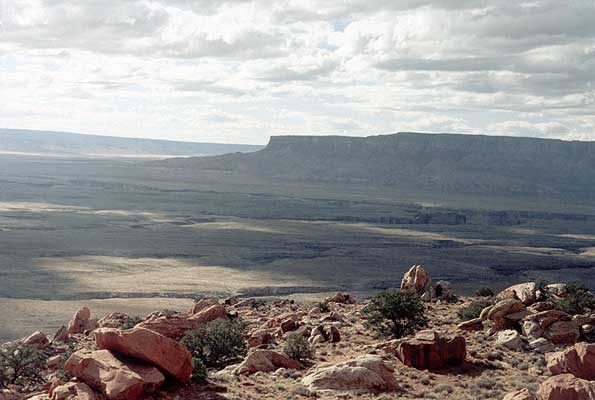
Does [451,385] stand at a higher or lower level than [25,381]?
higher

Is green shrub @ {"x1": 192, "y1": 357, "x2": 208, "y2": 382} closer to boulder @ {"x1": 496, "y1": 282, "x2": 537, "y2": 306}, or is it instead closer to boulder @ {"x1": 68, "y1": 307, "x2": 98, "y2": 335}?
boulder @ {"x1": 496, "y1": 282, "x2": 537, "y2": 306}

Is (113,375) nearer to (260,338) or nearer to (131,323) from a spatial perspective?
(260,338)

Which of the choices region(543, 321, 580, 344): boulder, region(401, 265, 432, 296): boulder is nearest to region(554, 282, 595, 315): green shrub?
region(543, 321, 580, 344): boulder

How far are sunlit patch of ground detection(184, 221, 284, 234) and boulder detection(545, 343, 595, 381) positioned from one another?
88.3 m

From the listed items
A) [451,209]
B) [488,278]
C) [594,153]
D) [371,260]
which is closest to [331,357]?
[488,278]

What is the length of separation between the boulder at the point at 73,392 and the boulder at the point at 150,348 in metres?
1.35

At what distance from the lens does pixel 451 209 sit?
463 ft

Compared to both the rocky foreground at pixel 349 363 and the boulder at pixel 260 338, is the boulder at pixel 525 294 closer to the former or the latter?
the rocky foreground at pixel 349 363

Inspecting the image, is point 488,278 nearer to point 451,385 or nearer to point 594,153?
point 451,385

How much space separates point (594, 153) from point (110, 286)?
16798cm

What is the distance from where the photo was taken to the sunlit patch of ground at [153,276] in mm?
59719

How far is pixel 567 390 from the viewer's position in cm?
1362

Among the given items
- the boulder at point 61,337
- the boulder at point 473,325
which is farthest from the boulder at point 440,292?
the boulder at point 61,337

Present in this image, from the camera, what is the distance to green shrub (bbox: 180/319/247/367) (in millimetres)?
22031
